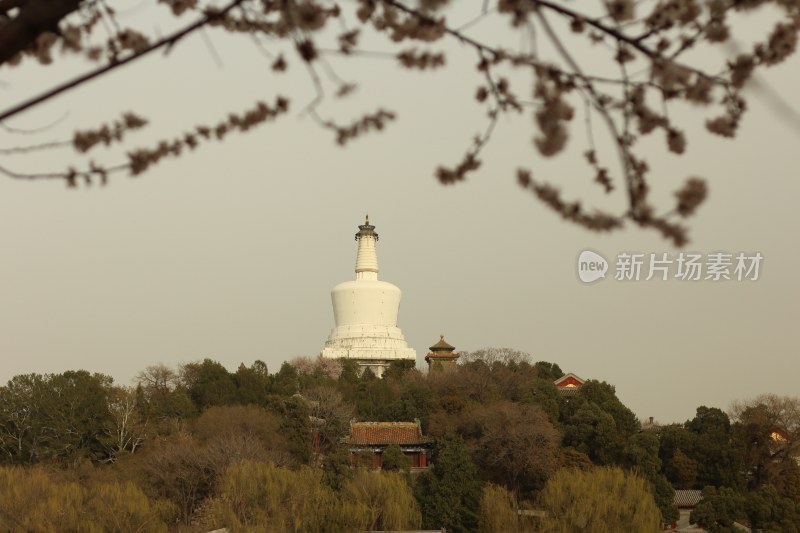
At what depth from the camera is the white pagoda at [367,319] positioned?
53.5 metres

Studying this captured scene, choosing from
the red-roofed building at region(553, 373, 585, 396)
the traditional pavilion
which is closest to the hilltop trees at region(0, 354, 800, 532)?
the red-roofed building at region(553, 373, 585, 396)

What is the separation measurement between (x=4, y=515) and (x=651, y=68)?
22.1 m

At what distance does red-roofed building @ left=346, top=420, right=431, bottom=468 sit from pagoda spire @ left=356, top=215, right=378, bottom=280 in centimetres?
2348

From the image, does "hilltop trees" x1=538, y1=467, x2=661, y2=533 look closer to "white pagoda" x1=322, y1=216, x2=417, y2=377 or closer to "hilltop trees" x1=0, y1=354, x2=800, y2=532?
"hilltop trees" x1=0, y1=354, x2=800, y2=532

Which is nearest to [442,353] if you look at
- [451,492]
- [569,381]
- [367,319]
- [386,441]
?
[367,319]

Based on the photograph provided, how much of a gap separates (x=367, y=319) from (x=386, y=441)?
73.0 feet

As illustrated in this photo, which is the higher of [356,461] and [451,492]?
[356,461]

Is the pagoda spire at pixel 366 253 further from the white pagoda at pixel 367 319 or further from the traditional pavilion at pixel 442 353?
the traditional pavilion at pixel 442 353

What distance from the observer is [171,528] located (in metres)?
24.8

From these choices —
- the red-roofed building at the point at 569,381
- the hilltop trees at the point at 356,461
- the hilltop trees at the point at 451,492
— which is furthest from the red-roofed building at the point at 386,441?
the red-roofed building at the point at 569,381

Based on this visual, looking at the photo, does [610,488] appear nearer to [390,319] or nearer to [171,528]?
[171,528]

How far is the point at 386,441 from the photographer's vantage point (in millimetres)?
33344

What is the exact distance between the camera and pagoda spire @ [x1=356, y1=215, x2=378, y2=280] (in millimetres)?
57250

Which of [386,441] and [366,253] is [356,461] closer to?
[386,441]
